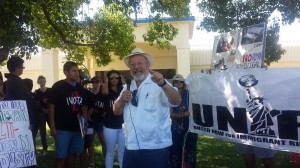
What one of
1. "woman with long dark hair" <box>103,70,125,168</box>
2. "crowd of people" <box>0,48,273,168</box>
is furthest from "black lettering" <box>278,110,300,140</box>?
"woman with long dark hair" <box>103,70,125,168</box>

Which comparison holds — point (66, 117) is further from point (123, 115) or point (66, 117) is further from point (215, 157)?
point (215, 157)

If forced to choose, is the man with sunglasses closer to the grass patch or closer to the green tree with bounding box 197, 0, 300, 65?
the grass patch

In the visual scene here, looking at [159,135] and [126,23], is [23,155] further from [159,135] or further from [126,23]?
[126,23]

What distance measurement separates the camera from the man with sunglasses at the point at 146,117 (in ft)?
12.7

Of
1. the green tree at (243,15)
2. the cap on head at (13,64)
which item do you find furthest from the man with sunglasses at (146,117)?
the green tree at (243,15)

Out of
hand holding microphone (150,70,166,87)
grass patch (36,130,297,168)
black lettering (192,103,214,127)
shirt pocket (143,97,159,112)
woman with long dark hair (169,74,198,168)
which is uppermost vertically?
hand holding microphone (150,70,166,87)

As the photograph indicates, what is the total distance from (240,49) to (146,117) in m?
1.96

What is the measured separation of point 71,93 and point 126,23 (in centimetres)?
904

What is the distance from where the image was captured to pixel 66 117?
5.72 meters

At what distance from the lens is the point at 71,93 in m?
5.78

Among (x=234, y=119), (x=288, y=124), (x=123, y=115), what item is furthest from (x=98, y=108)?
(x=288, y=124)

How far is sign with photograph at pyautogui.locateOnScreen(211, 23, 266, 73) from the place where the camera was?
4.70m

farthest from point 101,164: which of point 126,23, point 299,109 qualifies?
point 126,23

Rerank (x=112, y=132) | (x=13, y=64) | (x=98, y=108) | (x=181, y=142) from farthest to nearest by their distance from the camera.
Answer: (x=98, y=108) → (x=181, y=142) → (x=112, y=132) → (x=13, y=64)
